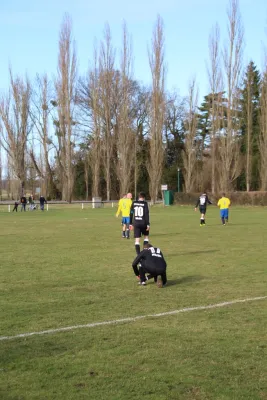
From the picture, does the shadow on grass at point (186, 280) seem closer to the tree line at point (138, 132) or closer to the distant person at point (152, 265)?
the distant person at point (152, 265)

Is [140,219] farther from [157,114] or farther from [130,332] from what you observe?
[157,114]

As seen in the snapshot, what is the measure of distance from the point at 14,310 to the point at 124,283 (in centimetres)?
278

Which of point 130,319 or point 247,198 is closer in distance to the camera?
point 130,319

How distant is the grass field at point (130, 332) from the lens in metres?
4.39

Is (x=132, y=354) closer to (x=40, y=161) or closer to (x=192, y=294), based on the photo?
(x=192, y=294)

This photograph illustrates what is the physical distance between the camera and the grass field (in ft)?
14.4

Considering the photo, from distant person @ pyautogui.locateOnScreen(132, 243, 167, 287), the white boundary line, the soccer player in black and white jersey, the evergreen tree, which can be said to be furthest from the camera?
the evergreen tree

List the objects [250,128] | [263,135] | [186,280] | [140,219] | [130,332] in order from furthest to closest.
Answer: [250,128], [263,135], [140,219], [186,280], [130,332]

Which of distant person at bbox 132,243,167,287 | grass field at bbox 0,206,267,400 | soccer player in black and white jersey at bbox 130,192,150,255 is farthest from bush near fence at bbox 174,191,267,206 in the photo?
distant person at bbox 132,243,167,287

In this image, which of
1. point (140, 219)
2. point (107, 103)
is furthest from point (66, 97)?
point (140, 219)

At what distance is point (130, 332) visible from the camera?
6.09 metres

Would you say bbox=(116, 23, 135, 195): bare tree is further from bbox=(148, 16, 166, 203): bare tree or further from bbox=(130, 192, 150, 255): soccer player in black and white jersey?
bbox=(130, 192, 150, 255): soccer player in black and white jersey

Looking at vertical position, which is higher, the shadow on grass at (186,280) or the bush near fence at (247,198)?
the bush near fence at (247,198)

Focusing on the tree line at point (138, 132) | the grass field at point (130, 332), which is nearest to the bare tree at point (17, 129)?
the tree line at point (138, 132)
